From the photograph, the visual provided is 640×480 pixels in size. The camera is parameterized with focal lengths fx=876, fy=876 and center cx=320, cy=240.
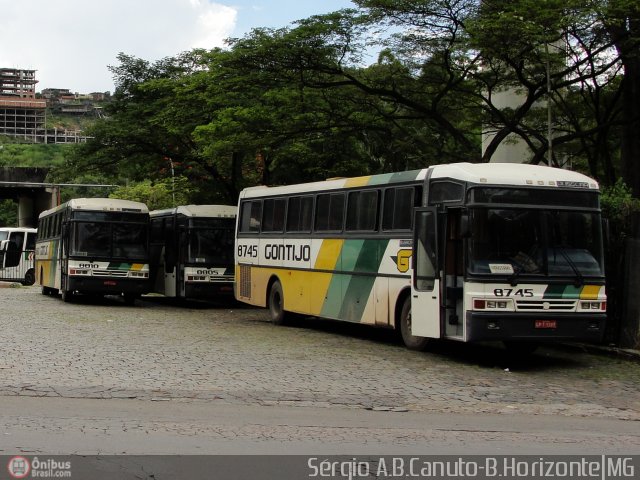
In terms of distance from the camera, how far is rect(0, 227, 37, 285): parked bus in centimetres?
4922

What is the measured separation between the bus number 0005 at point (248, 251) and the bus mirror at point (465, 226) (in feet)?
31.4

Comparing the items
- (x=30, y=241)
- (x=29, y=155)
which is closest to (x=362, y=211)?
(x=30, y=241)

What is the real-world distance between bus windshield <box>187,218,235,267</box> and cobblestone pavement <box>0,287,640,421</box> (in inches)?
297

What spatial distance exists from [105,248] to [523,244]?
17.1 m

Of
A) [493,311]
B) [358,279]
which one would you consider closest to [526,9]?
[358,279]

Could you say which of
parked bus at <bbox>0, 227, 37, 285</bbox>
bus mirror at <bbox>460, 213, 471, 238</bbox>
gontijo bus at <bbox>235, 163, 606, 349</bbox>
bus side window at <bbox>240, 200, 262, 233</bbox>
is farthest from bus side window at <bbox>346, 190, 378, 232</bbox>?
parked bus at <bbox>0, 227, 37, 285</bbox>

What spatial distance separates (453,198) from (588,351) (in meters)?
4.21

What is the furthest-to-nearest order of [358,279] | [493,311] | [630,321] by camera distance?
[358,279] < [630,321] < [493,311]

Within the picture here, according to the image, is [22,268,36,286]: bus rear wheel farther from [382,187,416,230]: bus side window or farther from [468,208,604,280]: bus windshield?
[468,208,604,280]: bus windshield

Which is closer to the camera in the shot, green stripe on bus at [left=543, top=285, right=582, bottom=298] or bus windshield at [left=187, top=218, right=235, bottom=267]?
green stripe on bus at [left=543, top=285, right=582, bottom=298]

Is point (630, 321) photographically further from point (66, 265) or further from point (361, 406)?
point (66, 265)

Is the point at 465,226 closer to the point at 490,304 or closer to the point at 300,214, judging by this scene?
the point at 490,304

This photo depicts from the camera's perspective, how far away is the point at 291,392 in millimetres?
10750

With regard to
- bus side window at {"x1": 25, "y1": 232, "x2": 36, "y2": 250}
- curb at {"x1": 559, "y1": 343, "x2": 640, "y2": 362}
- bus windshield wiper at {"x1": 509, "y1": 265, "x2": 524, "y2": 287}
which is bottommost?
curb at {"x1": 559, "y1": 343, "x2": 640, "y2": 362}
